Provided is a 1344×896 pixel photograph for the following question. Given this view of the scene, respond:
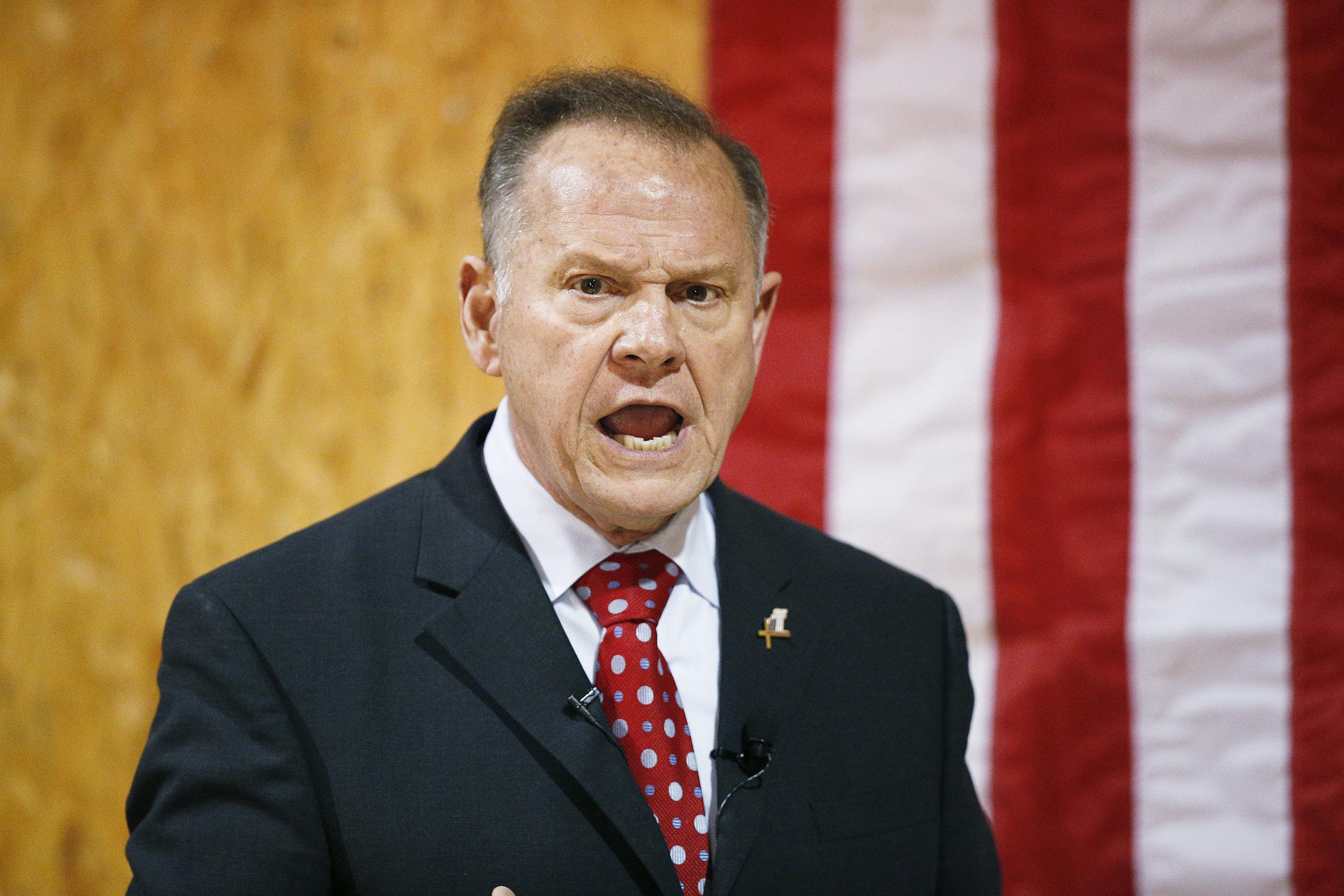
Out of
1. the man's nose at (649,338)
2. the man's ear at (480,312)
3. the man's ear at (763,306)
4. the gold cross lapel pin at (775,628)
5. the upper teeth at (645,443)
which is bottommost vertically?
A: the gold cross lapel pin at (775,628)

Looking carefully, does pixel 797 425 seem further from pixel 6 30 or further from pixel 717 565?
pixel 6 30

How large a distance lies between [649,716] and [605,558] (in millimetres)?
214

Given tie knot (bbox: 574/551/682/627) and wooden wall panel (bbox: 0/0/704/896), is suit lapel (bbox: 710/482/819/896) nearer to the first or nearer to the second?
tie knot (bbox: 574/551/682/627)

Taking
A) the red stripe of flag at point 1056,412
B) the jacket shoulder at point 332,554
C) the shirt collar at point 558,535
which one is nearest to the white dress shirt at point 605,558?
the shirt collar at point 558,535

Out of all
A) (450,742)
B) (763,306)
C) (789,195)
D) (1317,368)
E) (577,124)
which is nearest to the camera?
(450,742)

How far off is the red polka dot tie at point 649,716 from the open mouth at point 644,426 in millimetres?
183

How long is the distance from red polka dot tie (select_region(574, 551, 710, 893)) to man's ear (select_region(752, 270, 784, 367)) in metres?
0.41

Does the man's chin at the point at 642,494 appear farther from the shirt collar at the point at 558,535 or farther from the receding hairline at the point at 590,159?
the receding hairline at the point at 590,159

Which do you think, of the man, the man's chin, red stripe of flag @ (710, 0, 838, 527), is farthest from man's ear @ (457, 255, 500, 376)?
red stripe of flag @ (710, 0, 838, 527)

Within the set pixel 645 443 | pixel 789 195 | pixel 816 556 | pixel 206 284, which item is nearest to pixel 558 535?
pixel 645 443

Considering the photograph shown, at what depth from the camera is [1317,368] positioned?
2.37 metres

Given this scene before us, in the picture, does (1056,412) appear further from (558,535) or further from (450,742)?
(450,742)

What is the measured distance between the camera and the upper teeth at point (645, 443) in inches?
55.2

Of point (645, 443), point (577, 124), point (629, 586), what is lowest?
point (629, 586)
